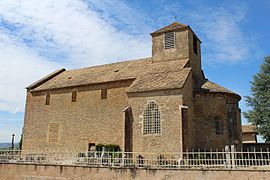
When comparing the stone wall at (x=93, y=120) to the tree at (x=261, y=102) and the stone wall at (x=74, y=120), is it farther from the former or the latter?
the tree at (x=261, y=102)

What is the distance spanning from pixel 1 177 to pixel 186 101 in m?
16.6

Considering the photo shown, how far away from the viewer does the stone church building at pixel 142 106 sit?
21.6 metres

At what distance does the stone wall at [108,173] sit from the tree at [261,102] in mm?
18580

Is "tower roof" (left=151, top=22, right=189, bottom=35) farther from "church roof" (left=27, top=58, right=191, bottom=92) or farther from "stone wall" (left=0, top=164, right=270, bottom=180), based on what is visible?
"stone wall" (left=0, top=164, right=270, bottom=180)

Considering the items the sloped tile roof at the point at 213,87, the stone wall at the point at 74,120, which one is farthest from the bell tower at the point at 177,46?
the stone wall at the point at 74,120

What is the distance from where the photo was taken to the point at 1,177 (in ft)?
70.4

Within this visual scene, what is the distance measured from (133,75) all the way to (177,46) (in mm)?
5760

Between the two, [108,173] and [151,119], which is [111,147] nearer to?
[151,119]

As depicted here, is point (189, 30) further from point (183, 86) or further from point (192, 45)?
point (183, 86)

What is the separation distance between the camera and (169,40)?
2855cm

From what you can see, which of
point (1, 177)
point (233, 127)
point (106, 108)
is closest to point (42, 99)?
point (106, 108)

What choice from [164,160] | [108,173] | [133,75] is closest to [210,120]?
[164,160]

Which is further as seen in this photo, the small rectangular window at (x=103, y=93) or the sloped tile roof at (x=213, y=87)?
the small rectangular window at (x=103, y=93)

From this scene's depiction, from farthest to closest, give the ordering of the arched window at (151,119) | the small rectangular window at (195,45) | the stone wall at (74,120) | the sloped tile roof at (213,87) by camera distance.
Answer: the small rectangular window at (195,45), the stone wall at (74,120), the sloped tile roof at (213,87), the arched window at (151,119)
